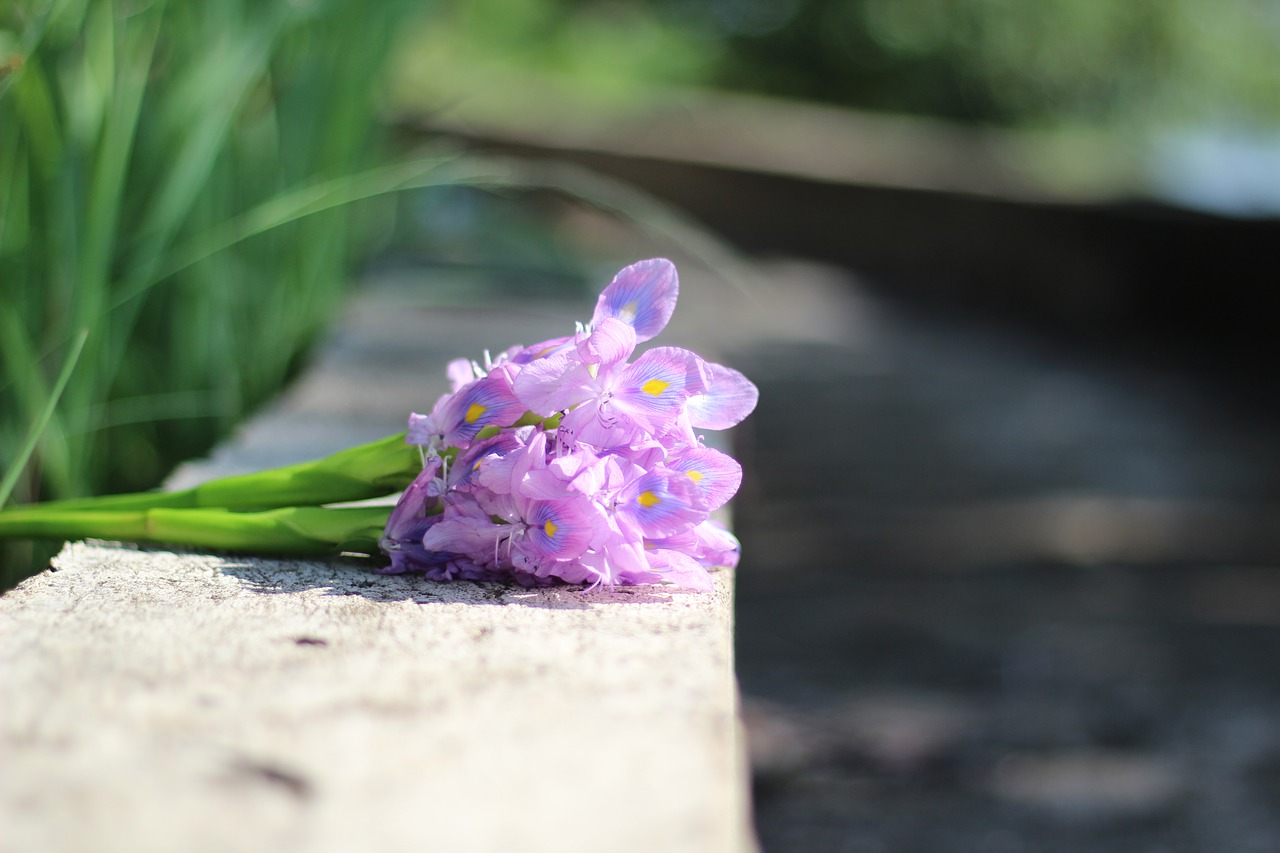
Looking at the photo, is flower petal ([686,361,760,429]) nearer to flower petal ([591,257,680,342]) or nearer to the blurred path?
flower petal ([591,257,680,342])

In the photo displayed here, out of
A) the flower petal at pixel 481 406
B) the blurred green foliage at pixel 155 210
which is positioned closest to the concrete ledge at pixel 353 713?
the flower petal at pixel 481 406

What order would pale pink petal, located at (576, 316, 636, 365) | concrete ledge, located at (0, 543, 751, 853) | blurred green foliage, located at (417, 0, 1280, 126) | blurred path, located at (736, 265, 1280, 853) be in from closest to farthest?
concrete ledge, located at (0, 543, 751, 853), pale pink petal, located at (576, 316, 636, 365), blurred path, located at (736, 265, 1280, 853), blurred green foliage, located at (417, 0, 1280, 126)

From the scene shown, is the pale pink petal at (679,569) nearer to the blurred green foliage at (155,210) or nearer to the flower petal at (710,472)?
the flower petal at (710,472)

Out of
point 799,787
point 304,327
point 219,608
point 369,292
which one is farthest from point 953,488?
point 219,608

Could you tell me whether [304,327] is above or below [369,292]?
below

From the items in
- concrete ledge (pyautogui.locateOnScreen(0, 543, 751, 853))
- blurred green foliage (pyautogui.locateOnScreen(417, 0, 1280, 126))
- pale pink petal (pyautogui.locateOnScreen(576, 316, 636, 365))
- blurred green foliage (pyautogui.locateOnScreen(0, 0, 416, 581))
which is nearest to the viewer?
concrete ledge (pyautogui.locateOnScreen(0, 543, 751, 853))

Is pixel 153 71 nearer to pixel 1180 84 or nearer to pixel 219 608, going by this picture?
pixel 219 608

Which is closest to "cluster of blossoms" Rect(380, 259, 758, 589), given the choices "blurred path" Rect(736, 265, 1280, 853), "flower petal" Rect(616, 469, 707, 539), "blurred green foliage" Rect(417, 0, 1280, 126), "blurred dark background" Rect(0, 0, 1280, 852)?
"flower petal" Rect(616, 469, 707, 539)
